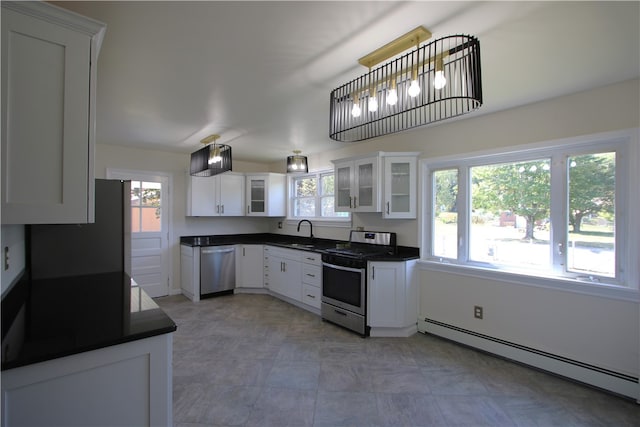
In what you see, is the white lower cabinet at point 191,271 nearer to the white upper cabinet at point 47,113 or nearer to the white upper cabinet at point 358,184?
the white upper cabinet at point 358,184

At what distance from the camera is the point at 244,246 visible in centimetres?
542

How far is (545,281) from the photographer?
276 cm

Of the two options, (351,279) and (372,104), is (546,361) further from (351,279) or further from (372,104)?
(372,104)

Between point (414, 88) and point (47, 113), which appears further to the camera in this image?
point (414, 88)

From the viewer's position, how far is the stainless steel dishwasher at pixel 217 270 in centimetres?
499

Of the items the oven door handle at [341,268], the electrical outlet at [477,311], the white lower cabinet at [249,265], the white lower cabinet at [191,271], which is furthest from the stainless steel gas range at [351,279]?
the white lower cabinet at [191,271]

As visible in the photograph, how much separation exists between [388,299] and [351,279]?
0.48 m

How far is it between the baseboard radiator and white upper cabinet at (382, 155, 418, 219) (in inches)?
52.3

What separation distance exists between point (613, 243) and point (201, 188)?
5.27 m

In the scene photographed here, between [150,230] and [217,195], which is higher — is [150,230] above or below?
below

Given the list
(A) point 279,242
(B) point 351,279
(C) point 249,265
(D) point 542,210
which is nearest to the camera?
(D) point 542,210

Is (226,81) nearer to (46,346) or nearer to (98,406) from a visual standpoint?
(46,346)

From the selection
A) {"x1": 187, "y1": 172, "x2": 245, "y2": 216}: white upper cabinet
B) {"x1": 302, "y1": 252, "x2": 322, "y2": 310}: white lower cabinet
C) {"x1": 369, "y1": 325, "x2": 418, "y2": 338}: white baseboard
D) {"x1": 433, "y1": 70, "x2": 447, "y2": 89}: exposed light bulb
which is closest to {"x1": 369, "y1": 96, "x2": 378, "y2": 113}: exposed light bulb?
{"x1": 433, "y1": 70, "x2": 447, "y2": 89}: exposed light bulb

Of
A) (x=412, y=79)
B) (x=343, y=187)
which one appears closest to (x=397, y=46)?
(x=412, y=79)
